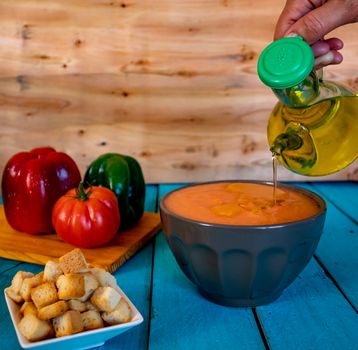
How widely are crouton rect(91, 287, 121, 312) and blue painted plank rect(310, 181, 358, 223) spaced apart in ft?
1.83

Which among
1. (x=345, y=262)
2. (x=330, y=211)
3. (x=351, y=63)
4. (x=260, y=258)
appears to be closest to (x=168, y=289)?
(x=260, y=258)

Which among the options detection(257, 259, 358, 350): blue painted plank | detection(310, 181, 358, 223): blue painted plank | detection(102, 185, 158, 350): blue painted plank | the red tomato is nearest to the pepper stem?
the red tomato

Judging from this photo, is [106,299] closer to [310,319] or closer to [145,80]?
[310,319]

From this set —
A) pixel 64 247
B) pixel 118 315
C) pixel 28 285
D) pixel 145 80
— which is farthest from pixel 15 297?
pixel 145 80

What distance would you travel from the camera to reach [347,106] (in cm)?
73

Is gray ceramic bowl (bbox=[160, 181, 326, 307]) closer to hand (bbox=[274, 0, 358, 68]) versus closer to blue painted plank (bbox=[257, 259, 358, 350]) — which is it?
blue painted plank (bbox=[257, 259, 358, 350])

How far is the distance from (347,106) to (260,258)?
12.1 inches

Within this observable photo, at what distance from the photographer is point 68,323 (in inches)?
19.1

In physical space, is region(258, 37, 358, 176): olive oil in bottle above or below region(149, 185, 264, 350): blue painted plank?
above

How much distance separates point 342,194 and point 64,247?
0.64 m

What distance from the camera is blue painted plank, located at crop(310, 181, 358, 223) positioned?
0.99 meters

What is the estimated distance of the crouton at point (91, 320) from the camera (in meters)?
0.50

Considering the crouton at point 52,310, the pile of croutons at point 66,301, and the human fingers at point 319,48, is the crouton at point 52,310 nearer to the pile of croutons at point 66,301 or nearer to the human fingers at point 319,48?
the pile of croutons at point 66,301

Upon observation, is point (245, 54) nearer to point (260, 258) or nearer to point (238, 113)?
point (238, 113)
